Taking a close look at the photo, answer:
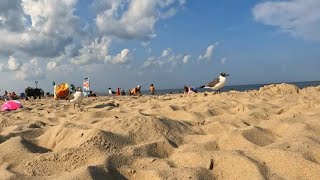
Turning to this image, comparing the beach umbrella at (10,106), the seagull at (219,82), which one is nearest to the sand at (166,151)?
the beach umbrella at (10,106)

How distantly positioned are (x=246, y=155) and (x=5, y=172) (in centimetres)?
183

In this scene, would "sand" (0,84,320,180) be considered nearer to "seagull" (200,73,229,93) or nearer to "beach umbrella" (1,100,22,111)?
"beach umbrella" (1,100,22,111)

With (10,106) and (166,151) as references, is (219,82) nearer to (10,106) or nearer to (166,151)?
(10,106)

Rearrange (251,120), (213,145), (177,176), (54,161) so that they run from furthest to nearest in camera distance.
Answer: (251,120), (213,145), (54,161), (177,176)

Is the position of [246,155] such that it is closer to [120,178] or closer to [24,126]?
[120,178]

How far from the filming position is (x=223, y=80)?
1181 centimetres

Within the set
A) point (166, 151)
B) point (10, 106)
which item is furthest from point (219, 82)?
point (166, 151)

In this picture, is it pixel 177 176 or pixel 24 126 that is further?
pixel 24 126

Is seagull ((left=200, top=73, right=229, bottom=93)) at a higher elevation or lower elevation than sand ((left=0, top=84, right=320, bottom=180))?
higher

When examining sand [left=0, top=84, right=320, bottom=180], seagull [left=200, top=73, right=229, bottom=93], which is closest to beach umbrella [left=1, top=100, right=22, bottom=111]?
sand [left=0, top=84, right=320, bottom=180]

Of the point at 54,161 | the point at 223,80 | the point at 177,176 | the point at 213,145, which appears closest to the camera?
the point at 177,176

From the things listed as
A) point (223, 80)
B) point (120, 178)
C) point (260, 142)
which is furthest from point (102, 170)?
point (223, 80)

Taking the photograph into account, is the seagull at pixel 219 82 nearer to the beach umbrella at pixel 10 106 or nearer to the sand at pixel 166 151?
the beach umbrella at pixel 10 106

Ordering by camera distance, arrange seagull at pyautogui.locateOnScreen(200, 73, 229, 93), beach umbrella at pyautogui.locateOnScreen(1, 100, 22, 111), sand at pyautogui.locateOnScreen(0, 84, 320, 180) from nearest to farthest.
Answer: sand at pyautogui.locateOnScreen(0, 84, 320, 180)
beach umbrella at pyautogui.locateOnScreen(1, 100, 22, 111)
seagull at pyautogui.locateOnScreen(200, 73, 229, 93)
